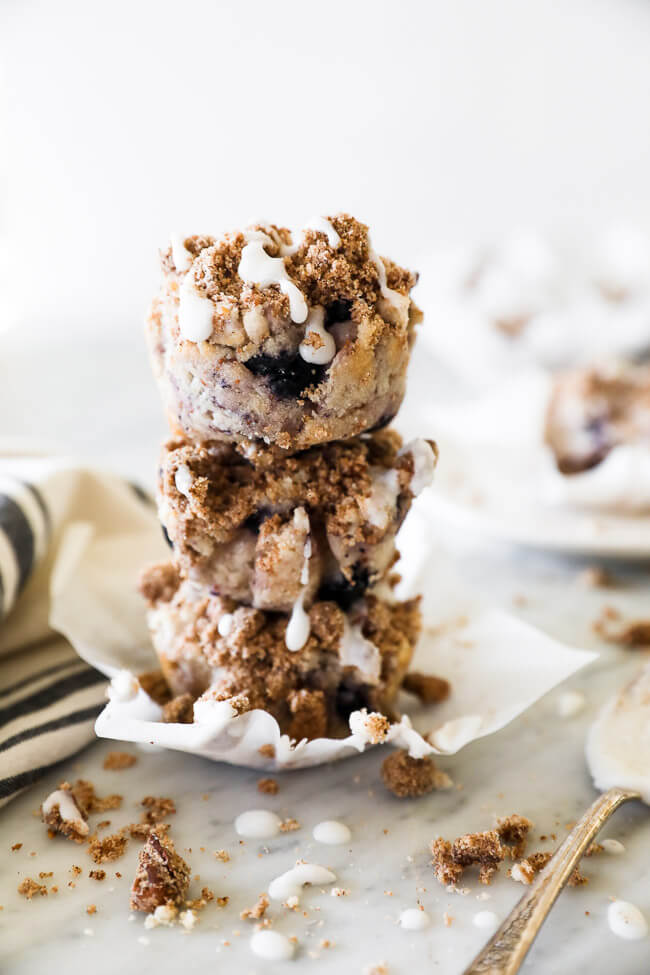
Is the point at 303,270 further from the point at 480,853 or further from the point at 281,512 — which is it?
the point at 480,853

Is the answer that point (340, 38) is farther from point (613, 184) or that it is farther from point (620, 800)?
point (620, 800)

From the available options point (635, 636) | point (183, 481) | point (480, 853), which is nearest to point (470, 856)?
point (480, 853)

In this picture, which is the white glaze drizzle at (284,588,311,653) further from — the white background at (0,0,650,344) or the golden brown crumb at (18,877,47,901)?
the white background at (0,0,650,344)

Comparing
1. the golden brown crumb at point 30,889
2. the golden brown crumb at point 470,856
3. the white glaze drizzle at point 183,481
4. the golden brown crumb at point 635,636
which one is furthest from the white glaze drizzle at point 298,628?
the golden brown crumb at point 635,636

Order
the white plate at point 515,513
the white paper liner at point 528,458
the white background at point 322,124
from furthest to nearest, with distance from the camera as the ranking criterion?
the white background at point 322,124
the white paper liner at point 528,458
the white plate at point 515,513

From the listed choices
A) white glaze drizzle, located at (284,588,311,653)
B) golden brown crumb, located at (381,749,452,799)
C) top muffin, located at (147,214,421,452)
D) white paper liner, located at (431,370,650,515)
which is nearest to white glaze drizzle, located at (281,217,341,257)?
top muffin, located at (147,214,421,452)

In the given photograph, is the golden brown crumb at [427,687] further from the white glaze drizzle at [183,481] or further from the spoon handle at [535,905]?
the white glaze drizzle at [183,481]
